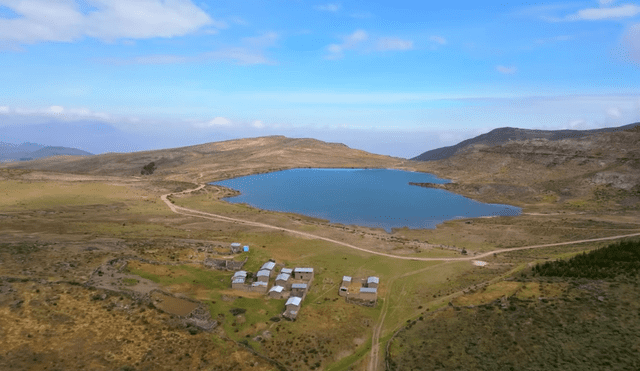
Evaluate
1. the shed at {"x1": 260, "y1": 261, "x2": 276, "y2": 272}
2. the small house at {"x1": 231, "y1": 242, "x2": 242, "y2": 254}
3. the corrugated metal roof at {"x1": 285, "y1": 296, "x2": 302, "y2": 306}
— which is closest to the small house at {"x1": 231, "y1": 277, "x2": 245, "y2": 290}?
the shed at {"x1": 260, "y1": 261, "x2": 276, "y2": 272}

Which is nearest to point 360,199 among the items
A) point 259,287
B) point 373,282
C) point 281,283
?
point 373,282

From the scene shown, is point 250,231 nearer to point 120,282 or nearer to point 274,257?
point 274,257

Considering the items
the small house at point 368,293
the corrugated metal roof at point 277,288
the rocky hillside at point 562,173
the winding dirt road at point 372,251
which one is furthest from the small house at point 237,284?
the rocky hillside at point 562,173

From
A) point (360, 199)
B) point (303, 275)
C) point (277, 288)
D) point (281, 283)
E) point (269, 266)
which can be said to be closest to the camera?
point (277, 288)

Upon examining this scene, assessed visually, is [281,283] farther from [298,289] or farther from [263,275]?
[298,289]

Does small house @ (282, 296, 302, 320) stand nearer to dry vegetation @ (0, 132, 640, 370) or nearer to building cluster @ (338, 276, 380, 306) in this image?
dry vegetation @ (0, 132, 640, 370)

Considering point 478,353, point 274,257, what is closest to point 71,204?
point 274,257

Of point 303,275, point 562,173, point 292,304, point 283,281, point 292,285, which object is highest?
point 562,173

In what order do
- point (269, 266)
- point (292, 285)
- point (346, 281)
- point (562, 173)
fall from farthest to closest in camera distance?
point (562, 173) → point (269, 266) → point (346, 281) → point (292, 285)

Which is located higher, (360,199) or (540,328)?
(360,199)
